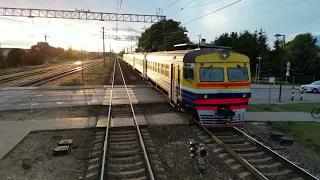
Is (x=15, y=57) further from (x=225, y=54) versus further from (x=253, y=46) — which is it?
(x=225, y=54)

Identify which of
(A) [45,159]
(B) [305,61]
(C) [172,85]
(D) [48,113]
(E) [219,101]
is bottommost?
(A) [45,159]

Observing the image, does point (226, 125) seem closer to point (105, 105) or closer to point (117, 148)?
point (117, 148)

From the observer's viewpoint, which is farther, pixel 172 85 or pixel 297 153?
pixel 172 85

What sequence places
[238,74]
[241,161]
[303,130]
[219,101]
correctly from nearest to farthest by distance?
[241,161] < [219,101] < [238,74] < [303,130]

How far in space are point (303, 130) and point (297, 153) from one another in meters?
3.59

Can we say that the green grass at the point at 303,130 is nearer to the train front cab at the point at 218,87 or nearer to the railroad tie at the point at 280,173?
the train front cab at the point at 218,87

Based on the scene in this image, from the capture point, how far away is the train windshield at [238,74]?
11.3m

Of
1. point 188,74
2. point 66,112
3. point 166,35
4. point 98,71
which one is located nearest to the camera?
point 188,74

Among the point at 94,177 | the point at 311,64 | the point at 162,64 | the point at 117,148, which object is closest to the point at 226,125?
the point at 117,148

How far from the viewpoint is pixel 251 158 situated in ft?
27.8

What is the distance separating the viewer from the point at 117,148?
363 inches

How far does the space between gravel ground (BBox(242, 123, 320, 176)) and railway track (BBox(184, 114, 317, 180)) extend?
61 cm

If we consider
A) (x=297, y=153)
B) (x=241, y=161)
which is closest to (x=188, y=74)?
(x=241, y=161)

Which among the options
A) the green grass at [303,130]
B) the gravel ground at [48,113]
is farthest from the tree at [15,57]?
the green grass at [303,130]
